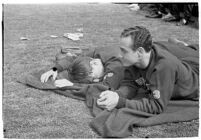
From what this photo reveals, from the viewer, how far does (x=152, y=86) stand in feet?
6.09

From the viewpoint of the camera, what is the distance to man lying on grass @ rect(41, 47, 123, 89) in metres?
2.21

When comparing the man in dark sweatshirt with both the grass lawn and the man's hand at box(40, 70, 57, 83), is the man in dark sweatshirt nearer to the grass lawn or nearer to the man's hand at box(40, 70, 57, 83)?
the grass lawn

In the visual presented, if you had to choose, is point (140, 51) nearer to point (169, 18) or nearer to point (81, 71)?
point (81, 71)

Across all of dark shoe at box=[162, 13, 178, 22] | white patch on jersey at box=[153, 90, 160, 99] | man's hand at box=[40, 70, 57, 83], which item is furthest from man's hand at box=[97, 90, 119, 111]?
dark shoe at box=[162, 13, 178, 22]

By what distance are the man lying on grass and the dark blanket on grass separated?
130mm

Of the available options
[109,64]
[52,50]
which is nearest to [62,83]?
[109,64]

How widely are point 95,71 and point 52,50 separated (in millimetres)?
921

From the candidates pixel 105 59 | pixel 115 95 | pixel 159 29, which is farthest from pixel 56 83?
pixel 159 29

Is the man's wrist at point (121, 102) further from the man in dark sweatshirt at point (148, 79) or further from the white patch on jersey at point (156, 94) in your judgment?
the white patch on jersey at point (156, 94)

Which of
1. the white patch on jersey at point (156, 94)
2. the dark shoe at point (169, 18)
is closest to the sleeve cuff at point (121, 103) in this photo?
the white patch on jersey at point (156, 94)

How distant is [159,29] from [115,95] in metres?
2.12

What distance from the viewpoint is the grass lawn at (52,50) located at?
1758 millimetres

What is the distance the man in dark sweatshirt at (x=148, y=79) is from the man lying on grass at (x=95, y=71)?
146 mm

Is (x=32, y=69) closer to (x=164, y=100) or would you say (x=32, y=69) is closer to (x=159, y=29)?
(x=164, y=100)
